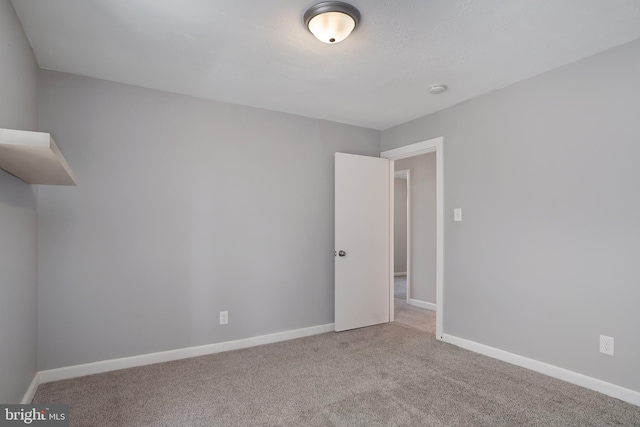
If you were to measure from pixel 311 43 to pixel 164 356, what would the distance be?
280cm

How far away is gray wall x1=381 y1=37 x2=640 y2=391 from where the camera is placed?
2.27m

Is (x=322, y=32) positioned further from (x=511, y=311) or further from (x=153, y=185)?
(x=511, y=311)

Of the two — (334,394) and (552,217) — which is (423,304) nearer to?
(552,217)

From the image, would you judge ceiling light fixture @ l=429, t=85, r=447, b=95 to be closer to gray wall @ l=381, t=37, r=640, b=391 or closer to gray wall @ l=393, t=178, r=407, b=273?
gray wall @ l=381, t=37, r=640, b=391

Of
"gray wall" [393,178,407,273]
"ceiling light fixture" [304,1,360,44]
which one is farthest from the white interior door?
"gray wall" [393,178,407,273]

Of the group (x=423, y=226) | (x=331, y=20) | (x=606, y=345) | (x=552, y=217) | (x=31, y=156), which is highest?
(x=331, y=20)

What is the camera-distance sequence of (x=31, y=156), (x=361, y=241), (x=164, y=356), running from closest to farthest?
(x=31, y=156) → (x=164, y=356) → (x=361, y=241)

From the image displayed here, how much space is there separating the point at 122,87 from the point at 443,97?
9.40ft

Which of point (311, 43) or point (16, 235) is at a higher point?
point (311, 43)

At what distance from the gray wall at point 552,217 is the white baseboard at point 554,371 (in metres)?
0.05

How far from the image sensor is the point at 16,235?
1971 millimetres

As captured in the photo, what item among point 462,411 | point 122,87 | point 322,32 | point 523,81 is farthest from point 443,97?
point 122,87

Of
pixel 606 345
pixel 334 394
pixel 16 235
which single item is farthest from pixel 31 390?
pixel 606 345

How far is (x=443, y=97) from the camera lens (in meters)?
3.19
